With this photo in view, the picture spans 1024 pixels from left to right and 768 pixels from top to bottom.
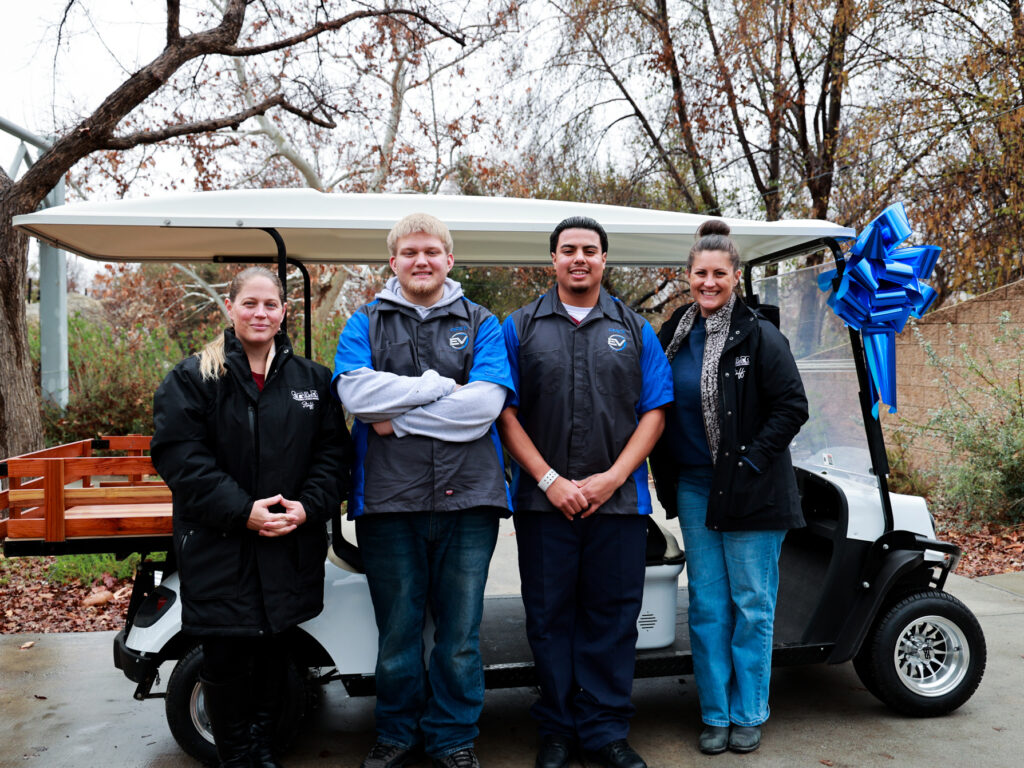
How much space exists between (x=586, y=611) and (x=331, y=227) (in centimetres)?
165

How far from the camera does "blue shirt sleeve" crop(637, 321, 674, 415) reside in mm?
2980

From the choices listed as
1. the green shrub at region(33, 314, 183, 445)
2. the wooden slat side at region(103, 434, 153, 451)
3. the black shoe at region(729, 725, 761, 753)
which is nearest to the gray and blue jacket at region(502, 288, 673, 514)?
the black shoe at region(729, 725, 761, 753)

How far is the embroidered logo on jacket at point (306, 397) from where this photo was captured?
2.71 meters

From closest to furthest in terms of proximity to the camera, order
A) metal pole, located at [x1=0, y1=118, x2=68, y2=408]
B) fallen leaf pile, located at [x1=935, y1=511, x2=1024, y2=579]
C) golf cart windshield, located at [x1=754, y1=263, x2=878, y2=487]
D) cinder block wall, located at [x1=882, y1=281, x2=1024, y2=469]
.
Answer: golf cart windshield, located at [x1=754, y1=263, x2=878, y2=487]
fallen leaf pile, located at [x1=935, y1=511, x2=1024, y2=579]
cinder block wall, located at [x1=882, y1=281, x2=1024, y2=469]
metal pole, located at [x1=0, y1=118, x2=68, y2=408]

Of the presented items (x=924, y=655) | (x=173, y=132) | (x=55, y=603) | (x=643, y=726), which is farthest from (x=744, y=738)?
(x=173, y=132)

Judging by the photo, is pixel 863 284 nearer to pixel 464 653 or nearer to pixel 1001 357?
pixel 464 653

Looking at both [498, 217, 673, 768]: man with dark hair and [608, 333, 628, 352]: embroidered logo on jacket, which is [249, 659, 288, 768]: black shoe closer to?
[498, 217, 673, 768]: man with dark hair

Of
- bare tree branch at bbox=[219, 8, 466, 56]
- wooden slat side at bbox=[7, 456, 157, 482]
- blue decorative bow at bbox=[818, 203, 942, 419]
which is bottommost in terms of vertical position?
wooden slat side at bbox=[7, 456, 157, 482]

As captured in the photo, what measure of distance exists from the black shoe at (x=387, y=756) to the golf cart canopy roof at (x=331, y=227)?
1833mm

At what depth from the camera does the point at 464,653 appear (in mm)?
2793

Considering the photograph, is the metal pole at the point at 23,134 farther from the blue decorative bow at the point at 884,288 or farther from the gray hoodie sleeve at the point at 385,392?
the blue decorative bow at the point at 884,288

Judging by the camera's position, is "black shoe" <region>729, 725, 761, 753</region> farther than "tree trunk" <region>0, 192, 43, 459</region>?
No

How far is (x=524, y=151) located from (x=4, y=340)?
7.38 m

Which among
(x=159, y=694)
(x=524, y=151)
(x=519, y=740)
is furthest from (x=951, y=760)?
(x=524, y=151)
